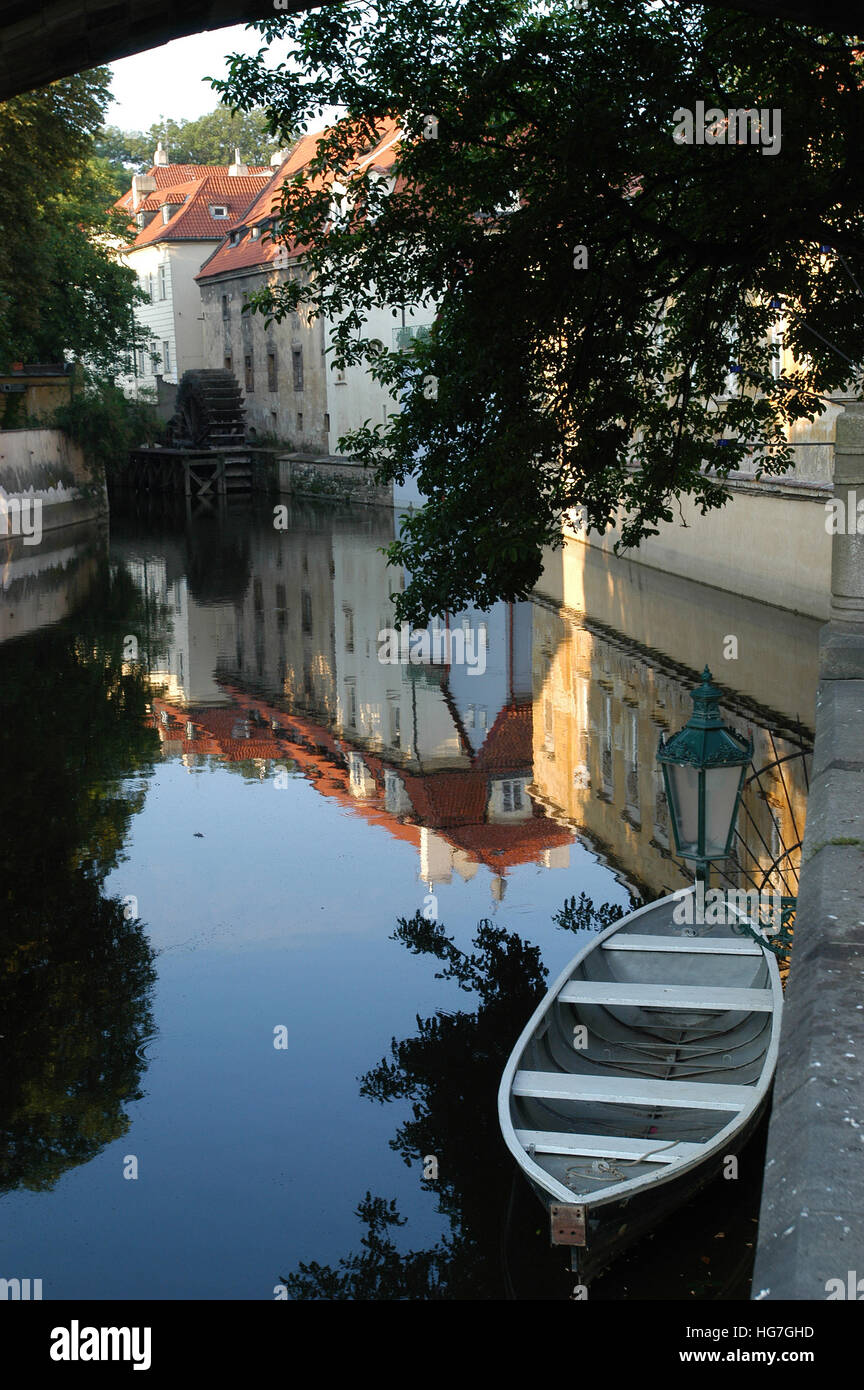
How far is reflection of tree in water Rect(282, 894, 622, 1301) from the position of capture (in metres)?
5.75

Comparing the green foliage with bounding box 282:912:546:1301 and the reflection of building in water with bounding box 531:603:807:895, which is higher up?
the reflection of building in water with bounding box 531:603:807:895

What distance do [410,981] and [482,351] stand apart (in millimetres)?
4039

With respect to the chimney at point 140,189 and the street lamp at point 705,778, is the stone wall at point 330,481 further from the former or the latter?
the street lamp at point 705,778

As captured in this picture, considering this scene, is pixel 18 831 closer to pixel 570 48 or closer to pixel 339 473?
pixel 570 48

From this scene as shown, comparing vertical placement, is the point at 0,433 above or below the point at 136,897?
above

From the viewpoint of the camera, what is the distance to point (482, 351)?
9109 mm

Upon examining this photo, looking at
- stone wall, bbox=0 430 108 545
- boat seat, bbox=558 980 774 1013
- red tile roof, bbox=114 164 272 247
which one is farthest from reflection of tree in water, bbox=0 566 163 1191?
red tile roof, bbox=114 164 272 247

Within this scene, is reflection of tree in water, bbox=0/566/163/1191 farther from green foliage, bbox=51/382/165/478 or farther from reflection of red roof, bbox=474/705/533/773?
green foliage, bbox=51/382/165/478

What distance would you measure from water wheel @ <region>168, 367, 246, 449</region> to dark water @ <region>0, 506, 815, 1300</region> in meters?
31.1

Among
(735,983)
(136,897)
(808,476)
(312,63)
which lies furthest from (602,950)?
(808,476)

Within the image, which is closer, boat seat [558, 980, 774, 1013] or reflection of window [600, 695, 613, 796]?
boat seat [558, 980, 774, 1013]

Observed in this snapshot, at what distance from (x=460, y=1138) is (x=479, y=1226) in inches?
32.6

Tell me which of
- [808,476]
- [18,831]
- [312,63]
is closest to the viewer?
[312,63]

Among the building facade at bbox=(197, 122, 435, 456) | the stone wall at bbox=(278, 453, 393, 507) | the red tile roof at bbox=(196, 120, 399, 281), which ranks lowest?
the stone wall at bbox=(278, 453, 393, 507)
